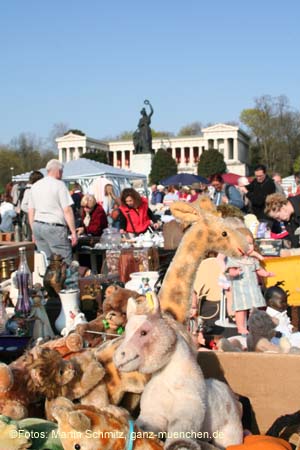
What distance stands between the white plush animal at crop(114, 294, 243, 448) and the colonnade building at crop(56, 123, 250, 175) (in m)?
82.1

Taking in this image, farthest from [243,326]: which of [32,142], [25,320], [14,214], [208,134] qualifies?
[208,134]

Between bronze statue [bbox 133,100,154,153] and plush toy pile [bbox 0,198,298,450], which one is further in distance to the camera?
bronze statue [bbox 133,100,154,153]

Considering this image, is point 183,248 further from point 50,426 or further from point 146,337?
point 50,426

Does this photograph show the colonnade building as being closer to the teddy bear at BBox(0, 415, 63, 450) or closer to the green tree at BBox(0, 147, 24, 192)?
the green tree at BBox(0, 147, 24, 192)

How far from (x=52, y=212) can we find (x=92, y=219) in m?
2.88

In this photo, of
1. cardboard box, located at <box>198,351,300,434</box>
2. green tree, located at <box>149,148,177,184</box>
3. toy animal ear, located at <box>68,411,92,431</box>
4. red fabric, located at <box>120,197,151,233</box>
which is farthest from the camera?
green tree, located at <box>149,148,177,184</box>

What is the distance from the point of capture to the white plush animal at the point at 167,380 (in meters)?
1.81

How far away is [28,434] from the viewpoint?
1.75 meters

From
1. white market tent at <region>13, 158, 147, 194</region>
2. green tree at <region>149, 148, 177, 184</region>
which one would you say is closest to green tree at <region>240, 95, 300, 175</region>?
green tree at <region>149, 148, 177, 184</region>

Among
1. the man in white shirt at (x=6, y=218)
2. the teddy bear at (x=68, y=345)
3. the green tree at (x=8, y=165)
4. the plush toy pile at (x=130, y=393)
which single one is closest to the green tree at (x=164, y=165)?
the green tree at (x=8, y=165)

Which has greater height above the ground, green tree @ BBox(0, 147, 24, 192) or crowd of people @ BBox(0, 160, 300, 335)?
green tree @ BBox(0, 147, 24, 192)

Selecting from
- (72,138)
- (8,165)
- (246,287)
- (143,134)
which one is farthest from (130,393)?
(72,138)

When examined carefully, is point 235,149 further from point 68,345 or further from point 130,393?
point 130,393

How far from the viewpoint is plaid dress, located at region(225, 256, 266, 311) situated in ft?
16.2
